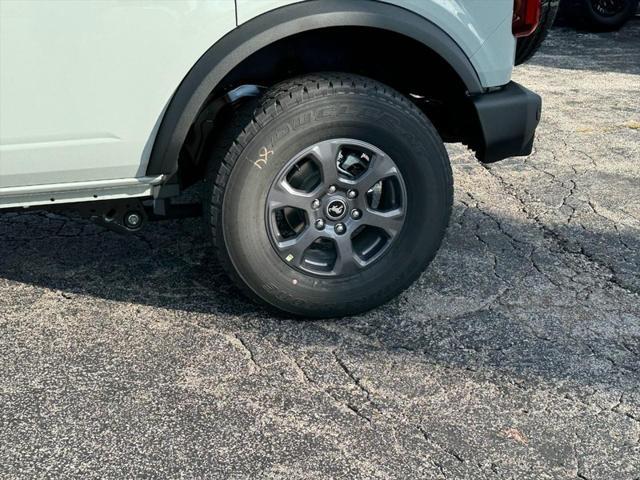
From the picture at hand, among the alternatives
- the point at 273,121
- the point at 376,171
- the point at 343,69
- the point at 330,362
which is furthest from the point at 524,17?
the point at 330,362

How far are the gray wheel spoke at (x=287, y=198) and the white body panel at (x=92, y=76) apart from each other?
46 centimetres

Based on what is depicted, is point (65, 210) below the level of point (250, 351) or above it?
above

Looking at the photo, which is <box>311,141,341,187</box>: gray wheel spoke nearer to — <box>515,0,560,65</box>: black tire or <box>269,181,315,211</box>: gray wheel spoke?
<box>269,181,315,211</box>: gray wheel spoke

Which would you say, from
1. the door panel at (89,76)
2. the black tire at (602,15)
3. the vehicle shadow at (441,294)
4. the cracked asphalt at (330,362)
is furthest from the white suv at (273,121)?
the black tire at (602,15)

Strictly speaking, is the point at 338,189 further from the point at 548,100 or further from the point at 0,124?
the point at 548,100

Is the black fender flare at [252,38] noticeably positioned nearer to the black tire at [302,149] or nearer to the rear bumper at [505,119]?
the black tire at [302,149]

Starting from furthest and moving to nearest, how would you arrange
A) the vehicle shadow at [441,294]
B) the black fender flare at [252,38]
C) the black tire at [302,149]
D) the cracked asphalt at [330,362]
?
the vehicle shadow at [441,294]
the black tire at [302,149]
the black fender flare at [252,38]
the cracked asphalt at [330,362]

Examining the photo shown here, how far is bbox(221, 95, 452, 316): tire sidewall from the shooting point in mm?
3059

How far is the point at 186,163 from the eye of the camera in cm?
336

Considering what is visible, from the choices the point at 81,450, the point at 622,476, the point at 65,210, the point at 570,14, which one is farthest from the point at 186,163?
the point at 570,14

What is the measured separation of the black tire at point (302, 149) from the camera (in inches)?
120

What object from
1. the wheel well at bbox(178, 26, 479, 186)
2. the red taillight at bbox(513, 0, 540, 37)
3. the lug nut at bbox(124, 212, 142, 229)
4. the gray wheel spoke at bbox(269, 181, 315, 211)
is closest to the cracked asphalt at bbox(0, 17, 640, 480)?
the lug nut at bbox(124, 212, 142, 229)

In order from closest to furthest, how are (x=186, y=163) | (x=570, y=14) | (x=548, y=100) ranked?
(x=186, y=163) < (x=548, y=100) < (x=570, y=14)

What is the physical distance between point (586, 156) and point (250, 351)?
9.39ft
